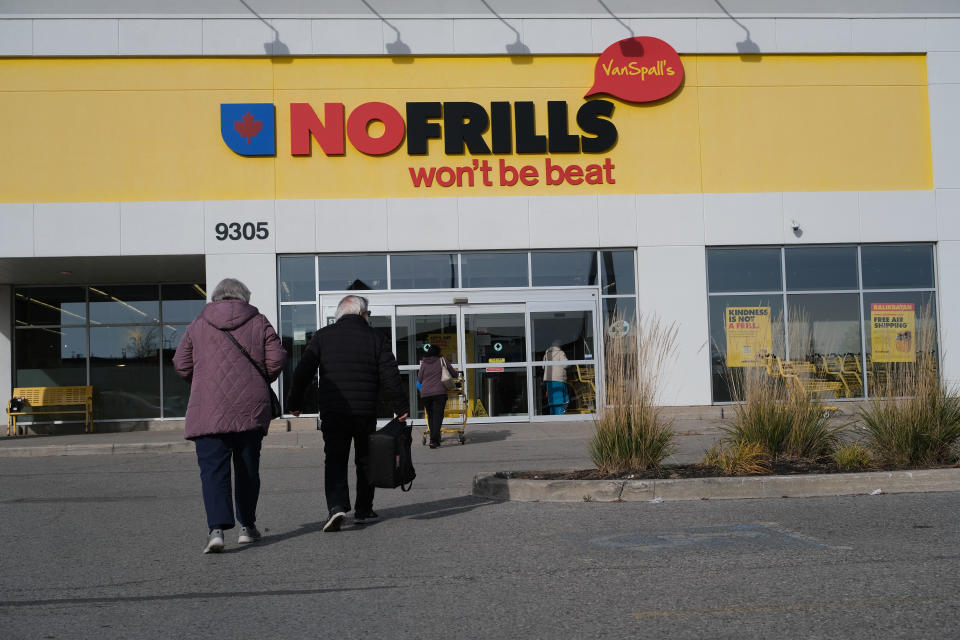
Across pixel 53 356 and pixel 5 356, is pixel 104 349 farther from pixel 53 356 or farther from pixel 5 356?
pixel 5 356

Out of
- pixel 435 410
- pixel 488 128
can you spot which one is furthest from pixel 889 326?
pixel 435 410

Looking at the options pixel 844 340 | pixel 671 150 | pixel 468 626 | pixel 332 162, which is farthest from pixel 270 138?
pixel 468 626

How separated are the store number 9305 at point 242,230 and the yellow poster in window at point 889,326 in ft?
41.5

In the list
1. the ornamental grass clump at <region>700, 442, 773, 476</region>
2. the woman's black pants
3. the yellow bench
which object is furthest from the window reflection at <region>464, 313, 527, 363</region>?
the ornamental grass clump at <region>700, 442, 773, 476</region>

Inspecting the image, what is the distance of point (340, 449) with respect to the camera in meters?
7.38

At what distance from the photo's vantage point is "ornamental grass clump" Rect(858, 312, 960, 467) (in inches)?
353

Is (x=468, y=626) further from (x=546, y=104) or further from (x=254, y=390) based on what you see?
(x=546, y=104)

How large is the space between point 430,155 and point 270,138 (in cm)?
323

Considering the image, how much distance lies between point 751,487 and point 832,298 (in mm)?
12567


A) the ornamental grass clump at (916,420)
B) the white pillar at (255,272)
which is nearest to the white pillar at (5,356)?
the white pillar at (255,272)

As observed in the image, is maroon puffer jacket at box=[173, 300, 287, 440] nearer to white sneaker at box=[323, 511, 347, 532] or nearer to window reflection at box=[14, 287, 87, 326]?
white sneaker at box=[323, 511, 347, 532]

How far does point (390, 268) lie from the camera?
761 inches

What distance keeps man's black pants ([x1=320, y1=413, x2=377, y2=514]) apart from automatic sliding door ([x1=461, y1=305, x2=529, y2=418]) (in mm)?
11717

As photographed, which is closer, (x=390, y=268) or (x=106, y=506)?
(x=106, y=506)
